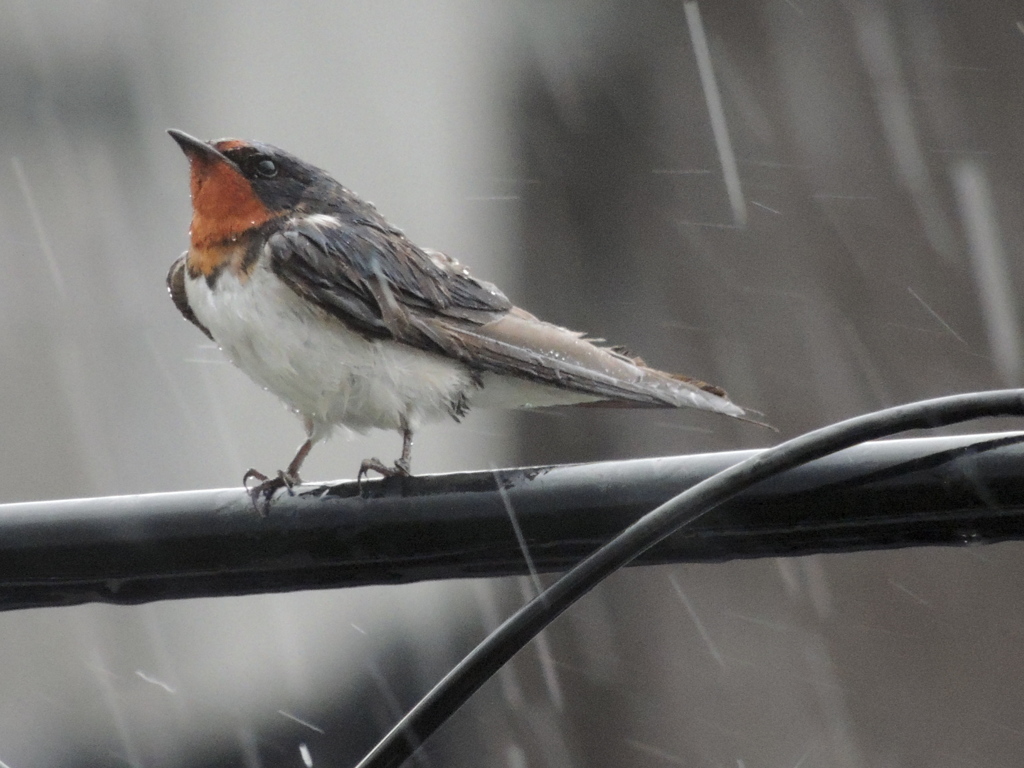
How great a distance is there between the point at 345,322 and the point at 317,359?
8 centimetres

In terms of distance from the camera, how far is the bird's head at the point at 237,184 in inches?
94.1

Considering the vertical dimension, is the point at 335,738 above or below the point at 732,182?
below

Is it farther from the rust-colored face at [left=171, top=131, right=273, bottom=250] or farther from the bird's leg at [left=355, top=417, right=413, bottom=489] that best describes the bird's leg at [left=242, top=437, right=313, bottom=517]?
the rust-colored face at [left=171, top=131, right=273, bottom=250]

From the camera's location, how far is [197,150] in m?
2.44

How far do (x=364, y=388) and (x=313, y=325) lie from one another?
5.7 inches

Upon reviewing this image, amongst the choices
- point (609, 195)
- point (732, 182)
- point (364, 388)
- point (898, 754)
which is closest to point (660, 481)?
point (364, 388)

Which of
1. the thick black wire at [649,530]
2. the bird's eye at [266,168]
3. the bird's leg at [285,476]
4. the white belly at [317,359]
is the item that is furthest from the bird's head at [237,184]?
the thick black wire at [649,530]

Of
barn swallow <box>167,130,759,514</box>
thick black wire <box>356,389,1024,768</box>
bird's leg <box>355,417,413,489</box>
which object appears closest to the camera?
thick black wire <box>356,389,1024,768</box>

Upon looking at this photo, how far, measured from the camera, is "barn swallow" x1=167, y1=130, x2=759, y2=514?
2254 millimetres

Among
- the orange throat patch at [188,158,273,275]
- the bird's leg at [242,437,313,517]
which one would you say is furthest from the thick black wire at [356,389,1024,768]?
the orange throat patch at [188,158,273,275]

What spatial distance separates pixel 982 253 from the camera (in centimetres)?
781

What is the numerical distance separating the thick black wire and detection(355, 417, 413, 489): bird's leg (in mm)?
706

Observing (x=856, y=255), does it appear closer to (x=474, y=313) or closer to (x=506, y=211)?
(x=506, y=211)

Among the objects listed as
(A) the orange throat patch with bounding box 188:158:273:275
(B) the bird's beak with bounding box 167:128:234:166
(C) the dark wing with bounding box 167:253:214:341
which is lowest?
(C) the dark wing with bounding box 167:253:214:341
